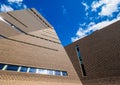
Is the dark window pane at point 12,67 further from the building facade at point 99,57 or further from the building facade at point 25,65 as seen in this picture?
the building facade at point 99,57

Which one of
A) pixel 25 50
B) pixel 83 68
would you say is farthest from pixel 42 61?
pixel 83 68

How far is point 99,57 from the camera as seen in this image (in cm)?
1496

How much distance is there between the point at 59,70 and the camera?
12766 mm

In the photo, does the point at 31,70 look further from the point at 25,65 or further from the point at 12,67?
the point at 12,67

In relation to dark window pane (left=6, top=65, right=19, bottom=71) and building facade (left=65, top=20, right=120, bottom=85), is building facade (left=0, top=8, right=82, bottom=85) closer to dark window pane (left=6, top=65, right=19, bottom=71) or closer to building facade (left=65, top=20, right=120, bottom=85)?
dark window pane (left=6, top=65, right=19, bottom=71)

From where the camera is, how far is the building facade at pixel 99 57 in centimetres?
1307

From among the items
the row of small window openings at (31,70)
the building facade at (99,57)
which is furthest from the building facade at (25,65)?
the building facade at (99,57)

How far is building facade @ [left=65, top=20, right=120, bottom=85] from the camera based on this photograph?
1307cm

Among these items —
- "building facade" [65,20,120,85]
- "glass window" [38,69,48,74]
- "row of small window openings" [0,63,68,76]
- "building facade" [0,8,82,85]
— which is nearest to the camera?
"building facade" [0,8,82,85]

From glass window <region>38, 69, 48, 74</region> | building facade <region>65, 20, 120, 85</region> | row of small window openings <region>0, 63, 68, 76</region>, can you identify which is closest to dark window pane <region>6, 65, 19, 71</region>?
row of small window openings <region>0, 63, 68, 76</region>

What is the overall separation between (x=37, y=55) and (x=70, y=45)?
8.95m

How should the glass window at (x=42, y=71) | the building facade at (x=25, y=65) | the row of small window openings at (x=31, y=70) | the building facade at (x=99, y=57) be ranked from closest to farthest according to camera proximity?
the building facade at (x=25, y=65)
the row of small window openings at (x=31, y=70)
the glass window at (x=42, y=71)
the building facade at (x=99, y=57)

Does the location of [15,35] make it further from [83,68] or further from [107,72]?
[107,72]

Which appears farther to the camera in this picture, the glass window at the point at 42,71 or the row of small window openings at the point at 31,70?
the glass window at the point at 42,71
